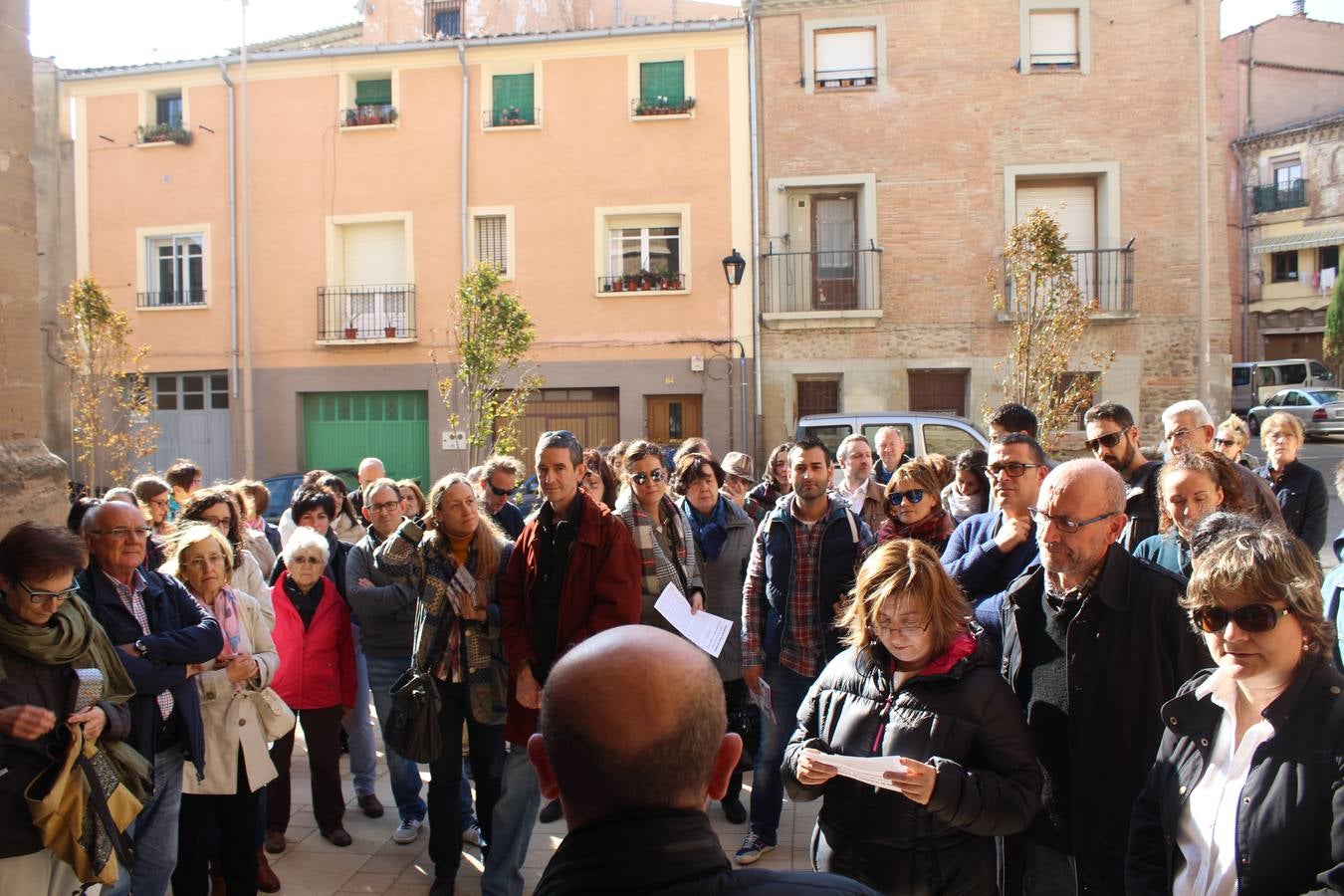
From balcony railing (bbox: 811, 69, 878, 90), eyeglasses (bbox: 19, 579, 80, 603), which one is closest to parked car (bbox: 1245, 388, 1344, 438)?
balcony railing (bbox: 811, 69, 878, 90)

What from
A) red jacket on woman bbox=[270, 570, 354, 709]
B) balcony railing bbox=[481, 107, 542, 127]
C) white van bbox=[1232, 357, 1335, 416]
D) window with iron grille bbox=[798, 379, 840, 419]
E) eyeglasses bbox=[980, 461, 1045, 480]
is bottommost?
red jacket on woman bbox=[270, 570, 354, 709]

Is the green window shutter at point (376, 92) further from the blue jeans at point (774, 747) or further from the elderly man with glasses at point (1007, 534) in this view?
the elderly man with glasses at point (1007, 534)

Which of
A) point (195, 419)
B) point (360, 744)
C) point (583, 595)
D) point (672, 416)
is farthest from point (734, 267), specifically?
point (583, 595)

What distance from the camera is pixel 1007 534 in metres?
3.62

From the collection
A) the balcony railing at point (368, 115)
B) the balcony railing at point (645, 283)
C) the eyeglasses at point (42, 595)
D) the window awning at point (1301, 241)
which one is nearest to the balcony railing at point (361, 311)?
the balcony railing at point (368, 115)

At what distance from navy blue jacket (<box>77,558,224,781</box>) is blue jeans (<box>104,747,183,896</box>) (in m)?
0.09

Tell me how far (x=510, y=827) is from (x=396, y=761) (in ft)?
3.64

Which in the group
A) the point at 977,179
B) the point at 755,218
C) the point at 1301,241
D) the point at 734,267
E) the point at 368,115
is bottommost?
the point at 734,267

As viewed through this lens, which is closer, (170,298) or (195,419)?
(195,419)

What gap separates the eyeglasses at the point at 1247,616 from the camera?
229cm

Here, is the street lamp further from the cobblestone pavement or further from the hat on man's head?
the cobblestone pavement

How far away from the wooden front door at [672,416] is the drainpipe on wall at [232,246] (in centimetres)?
793

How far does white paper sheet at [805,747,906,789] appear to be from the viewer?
257 centimetres

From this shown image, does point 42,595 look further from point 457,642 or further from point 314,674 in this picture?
point 314,674
